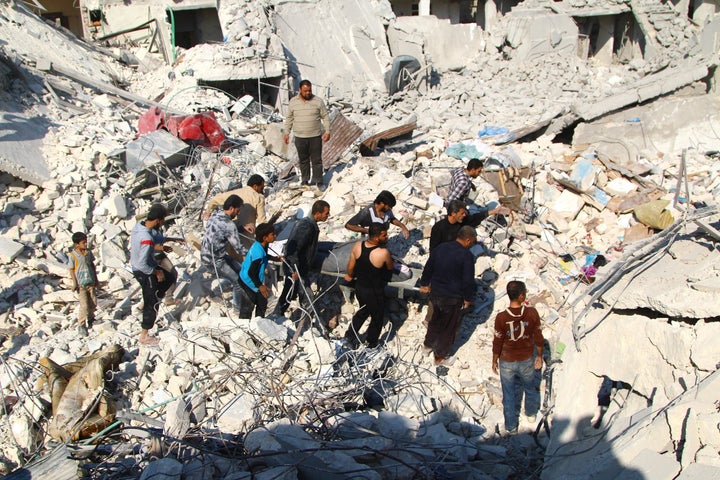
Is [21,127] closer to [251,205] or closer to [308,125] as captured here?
[308,125]

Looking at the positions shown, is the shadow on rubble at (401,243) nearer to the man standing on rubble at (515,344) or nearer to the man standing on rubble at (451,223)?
the man standing on rubble at (451,223)

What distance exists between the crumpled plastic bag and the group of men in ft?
9.68

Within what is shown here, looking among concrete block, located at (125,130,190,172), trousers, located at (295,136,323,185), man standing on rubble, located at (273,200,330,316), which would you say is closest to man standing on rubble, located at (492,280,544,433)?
man standing on rubble, located at (273,200,330,316)

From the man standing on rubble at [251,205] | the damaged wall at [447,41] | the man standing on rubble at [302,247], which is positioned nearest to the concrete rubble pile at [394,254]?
the man standing on rubble at [302,247]

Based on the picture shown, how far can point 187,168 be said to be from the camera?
347 inches

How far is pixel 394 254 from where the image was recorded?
741 centimetres

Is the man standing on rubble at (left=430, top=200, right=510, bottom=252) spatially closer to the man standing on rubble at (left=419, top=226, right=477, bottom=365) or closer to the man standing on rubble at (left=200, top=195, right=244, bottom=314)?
the man standing on rubble at (left=419, top=226, right=477, bottom=365)

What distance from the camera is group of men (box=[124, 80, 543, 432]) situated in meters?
4.66

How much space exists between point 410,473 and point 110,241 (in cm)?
571

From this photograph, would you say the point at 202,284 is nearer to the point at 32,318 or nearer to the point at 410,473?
the point at 32,318

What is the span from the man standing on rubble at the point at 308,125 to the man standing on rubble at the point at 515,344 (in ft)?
13.9

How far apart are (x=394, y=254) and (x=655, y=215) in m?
3.64

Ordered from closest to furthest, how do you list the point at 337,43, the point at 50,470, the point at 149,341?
the point at 50,470, the point at 149,341, the point at 337,43

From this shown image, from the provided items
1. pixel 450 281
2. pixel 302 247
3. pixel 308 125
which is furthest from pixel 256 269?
pixel 308 125
